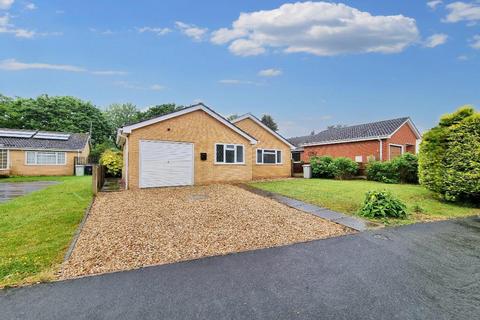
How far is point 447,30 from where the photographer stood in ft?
42.3

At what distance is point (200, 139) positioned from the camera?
14.5 m

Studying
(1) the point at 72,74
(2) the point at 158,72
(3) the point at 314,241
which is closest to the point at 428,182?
(3) the point at 314,241

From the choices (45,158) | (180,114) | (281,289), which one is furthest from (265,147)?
(45,158)

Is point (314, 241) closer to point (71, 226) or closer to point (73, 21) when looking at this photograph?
point (71, 226)

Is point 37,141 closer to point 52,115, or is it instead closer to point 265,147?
point 52,115

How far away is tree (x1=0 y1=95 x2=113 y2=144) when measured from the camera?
37.1 m

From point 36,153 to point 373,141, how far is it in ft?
102

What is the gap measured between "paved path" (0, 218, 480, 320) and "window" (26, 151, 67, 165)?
25695 millimetres

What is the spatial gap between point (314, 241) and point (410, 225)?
313 cm

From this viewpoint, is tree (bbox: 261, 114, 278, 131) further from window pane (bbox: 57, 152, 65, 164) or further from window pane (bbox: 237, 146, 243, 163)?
window pane (bbox: 237, 146, 243, 163)

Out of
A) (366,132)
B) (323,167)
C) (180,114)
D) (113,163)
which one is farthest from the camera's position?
(366,132)

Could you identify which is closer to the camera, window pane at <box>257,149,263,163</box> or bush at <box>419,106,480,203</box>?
bush at <box>419,106,480,203</box>

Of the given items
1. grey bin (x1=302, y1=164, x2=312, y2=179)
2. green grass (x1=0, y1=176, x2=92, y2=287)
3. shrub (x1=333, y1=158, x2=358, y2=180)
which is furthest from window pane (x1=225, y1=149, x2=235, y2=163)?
shrub (x1=333, y1=158, x2=358, y2=180)

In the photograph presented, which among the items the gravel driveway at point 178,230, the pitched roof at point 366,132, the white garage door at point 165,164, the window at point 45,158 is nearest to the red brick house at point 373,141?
the pitched roof at point 366,132
